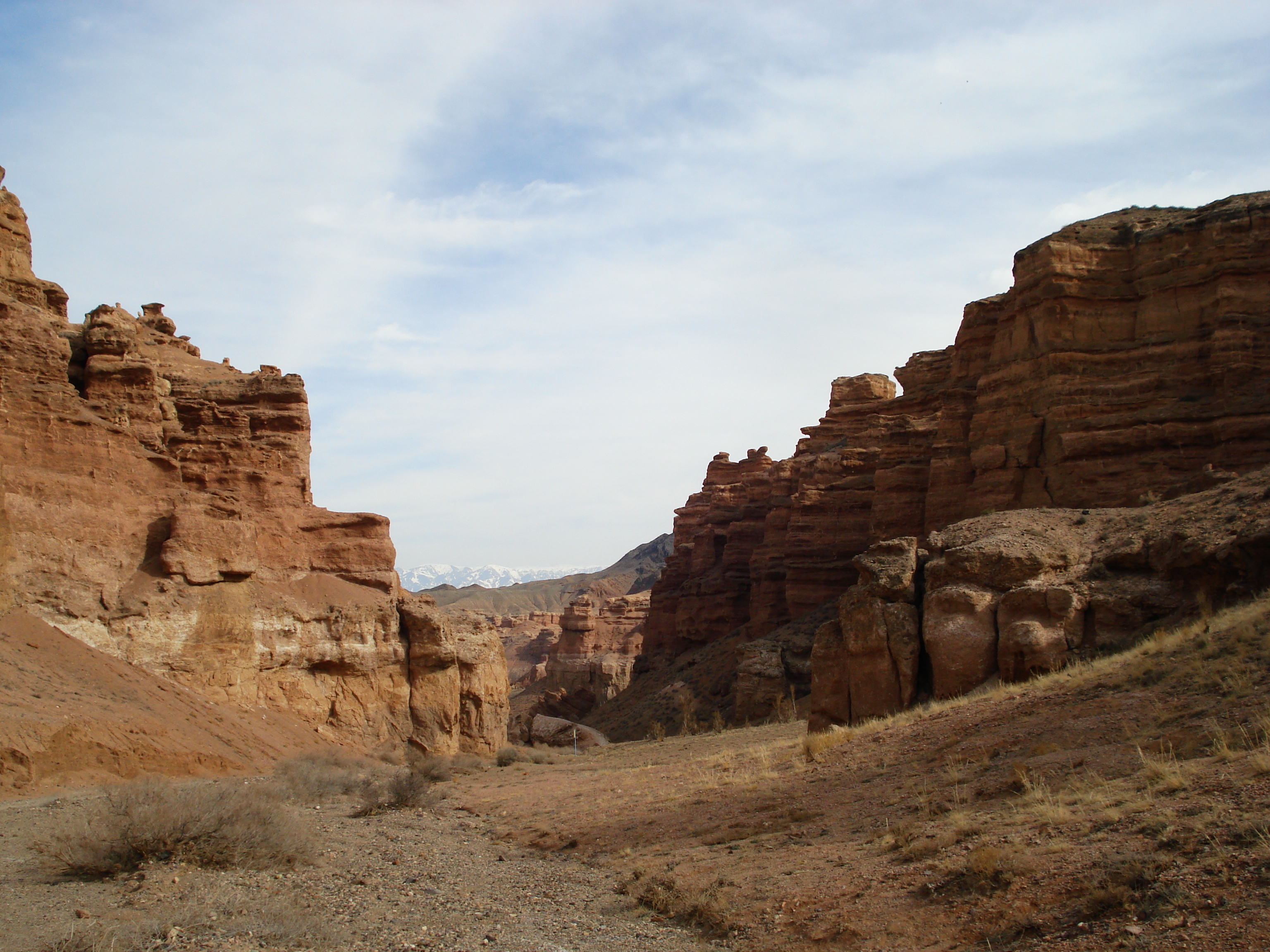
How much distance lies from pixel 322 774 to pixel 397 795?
2.02m

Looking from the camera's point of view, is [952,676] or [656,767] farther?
[656,767]

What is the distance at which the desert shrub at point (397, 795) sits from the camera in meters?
20.9

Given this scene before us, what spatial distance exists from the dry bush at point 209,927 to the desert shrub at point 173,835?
1239mm

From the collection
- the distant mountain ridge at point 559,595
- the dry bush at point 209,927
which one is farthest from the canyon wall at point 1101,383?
the distant mountain ridge at point 559,595

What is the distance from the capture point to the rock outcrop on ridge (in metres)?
22.9

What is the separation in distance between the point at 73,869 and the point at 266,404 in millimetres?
19404

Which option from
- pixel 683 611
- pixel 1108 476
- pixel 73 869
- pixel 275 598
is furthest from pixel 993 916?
pixel 683 611

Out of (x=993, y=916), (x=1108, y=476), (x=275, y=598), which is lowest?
(x=993, y=916)

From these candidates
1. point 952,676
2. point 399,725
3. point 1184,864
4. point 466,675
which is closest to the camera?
point 1184,864

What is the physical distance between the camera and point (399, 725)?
29.0 m

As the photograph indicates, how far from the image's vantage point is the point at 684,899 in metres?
10.8

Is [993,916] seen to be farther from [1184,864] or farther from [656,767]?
[656,767]

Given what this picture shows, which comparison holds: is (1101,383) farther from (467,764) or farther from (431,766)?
(431,766)

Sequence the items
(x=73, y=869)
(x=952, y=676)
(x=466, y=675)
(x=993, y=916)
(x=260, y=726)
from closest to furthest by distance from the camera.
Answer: (x=993, y=916), (x=73, y=869), (x=952, y=676), (x=260, y=726), (x=466, y=675)
